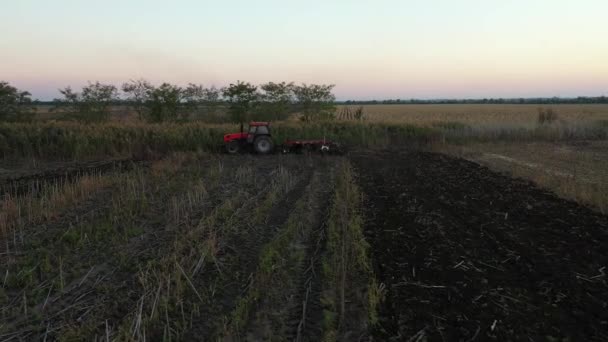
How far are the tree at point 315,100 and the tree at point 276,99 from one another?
2.03 ft

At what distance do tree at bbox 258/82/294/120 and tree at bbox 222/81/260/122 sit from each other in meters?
0.62

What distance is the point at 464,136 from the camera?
2025cm

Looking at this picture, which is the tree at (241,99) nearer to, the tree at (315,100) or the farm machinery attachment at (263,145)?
the tree at (315,100)

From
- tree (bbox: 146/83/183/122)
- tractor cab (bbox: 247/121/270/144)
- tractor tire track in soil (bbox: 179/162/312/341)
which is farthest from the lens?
tree (bbox: 146/83/183/122)

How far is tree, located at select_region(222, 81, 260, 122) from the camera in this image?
2630 centimetres

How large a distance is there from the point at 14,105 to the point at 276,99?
601 inches

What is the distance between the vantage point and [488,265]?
4863mm

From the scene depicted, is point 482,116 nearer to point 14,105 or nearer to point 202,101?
point 202,101

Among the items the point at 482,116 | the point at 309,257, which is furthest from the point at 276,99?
the point at 309,257

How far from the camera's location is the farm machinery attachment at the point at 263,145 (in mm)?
15242

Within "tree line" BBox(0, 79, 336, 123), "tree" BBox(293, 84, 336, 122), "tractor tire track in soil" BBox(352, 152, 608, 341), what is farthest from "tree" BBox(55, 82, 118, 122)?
"tractor tire track in soil" BBox(352, 152, 608, 341)

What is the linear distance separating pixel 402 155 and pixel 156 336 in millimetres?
13817

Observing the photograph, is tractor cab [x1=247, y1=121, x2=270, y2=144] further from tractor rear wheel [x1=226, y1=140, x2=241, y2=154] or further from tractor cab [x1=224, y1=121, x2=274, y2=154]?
tractor rear wheel [x1=226, y1=140, x2=241, y2=154]

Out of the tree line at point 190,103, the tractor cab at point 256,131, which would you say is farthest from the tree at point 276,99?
the tractor cab at point 256,131
